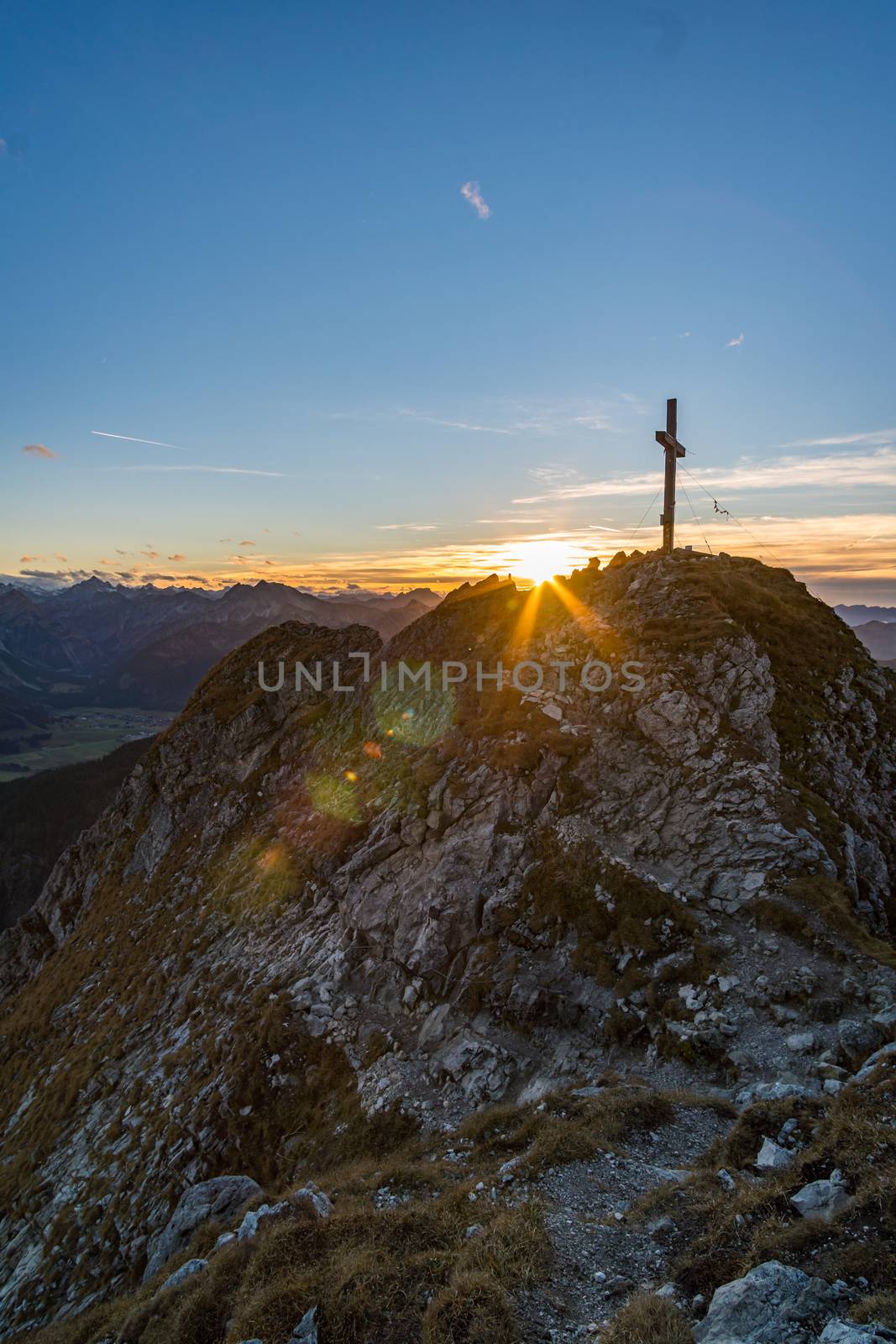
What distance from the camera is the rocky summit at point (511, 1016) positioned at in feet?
39.4

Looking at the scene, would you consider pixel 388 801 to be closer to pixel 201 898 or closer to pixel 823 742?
pixel 201 898

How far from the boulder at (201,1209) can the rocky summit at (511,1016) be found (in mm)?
137

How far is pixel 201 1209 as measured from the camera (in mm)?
22500

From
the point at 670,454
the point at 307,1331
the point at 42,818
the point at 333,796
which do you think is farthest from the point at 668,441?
the point at 42,818

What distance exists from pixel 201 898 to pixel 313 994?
17986 mm

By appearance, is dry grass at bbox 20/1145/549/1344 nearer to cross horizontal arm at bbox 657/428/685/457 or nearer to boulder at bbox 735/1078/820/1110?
boulder at bbox 735/1078/820/1110

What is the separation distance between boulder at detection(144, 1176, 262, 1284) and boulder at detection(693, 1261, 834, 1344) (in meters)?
18.1

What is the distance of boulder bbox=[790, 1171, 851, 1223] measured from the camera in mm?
10562

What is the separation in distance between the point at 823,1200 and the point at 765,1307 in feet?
8.59

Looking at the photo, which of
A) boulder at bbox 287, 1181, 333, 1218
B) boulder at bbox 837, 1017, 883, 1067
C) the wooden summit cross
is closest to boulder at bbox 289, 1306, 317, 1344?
boulder at bbox 287, 1181, 333, 1218

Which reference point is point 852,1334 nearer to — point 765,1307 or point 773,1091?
point 765,1307

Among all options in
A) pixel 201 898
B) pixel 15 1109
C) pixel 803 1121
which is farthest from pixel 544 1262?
pixel 15 1109

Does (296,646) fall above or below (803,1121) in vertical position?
above

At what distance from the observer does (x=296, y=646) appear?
6150cm
